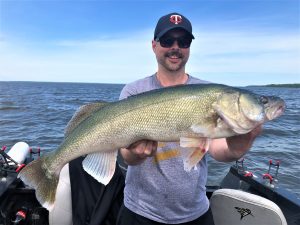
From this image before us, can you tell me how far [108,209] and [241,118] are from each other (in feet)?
9.48

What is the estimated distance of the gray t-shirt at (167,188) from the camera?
3.83 metres

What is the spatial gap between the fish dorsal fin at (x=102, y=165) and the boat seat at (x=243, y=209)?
195 centimetres

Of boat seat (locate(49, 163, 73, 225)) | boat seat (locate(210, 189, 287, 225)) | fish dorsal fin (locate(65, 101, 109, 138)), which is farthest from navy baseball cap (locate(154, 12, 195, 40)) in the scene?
boat seat (locate(49, 163, 73, 225))

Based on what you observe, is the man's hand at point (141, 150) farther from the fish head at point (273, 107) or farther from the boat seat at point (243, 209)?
the boat seat at point (243, 209)

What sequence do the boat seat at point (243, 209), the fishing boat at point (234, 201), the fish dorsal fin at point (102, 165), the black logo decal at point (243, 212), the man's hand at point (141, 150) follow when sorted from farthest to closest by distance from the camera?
the black logo decal at point (243, 212) → the fishing boat at point (234, 201) → the boat seat at point (243, 209) → the fish dorsal fin at point (102, 165) → the man's hand at point (141, 150)

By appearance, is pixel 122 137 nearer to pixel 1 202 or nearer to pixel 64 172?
pixel 64 172

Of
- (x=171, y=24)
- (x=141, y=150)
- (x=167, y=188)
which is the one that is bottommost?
(x=167, y=188)

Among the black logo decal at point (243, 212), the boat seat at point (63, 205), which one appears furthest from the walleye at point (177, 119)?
the boat seat at point (63, 205)

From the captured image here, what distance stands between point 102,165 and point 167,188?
731 mm

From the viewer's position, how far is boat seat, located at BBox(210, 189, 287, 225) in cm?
448

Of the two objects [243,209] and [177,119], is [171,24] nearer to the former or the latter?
[177,119]

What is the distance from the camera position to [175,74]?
4086 millimetres

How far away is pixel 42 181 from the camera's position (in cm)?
384

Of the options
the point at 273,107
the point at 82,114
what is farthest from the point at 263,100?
the point at 82,114
